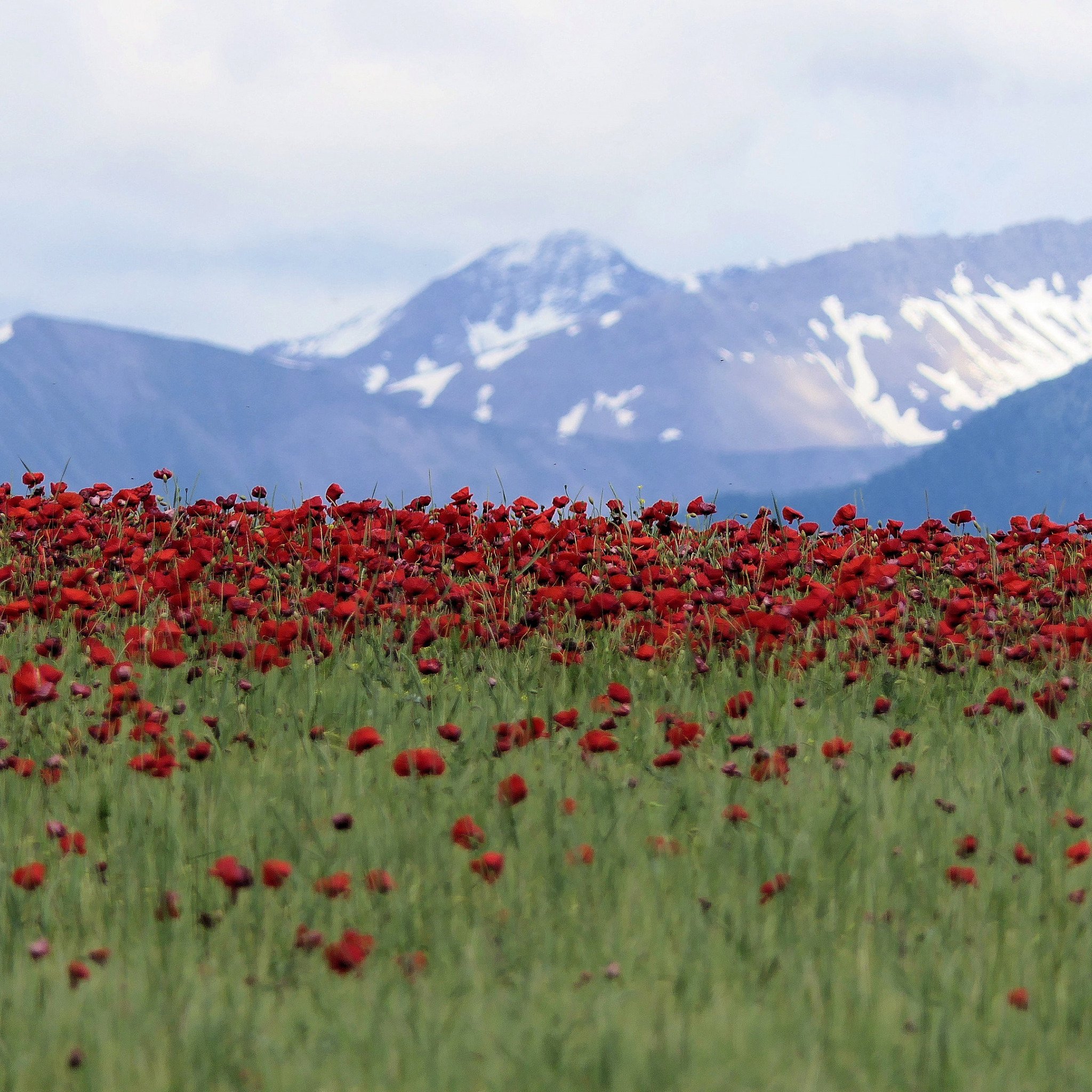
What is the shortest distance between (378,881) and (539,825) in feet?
1.98

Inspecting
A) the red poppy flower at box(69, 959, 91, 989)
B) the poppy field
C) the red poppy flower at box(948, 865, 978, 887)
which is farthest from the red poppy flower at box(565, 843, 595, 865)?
the red poppy flower at box(69, 959, 91, 989)

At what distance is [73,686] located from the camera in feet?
13.9

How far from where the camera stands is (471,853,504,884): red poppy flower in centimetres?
299

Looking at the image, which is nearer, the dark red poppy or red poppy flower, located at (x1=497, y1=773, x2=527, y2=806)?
the dark red poppy

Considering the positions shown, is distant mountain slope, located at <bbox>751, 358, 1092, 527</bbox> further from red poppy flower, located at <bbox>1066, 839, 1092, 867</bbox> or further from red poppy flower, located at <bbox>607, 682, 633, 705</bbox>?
red poppy flower, located at <bbox>1066, 839, 1092, 867</bbox>

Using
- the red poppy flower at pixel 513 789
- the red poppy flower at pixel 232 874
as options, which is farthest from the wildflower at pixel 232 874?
the red poppy flower at pixel 513 789

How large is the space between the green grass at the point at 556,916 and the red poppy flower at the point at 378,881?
0.03m

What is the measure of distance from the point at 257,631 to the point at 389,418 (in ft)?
550

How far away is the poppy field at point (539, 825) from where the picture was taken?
98.4 inches

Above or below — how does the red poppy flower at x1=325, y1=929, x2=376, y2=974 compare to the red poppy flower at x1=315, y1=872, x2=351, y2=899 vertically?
below

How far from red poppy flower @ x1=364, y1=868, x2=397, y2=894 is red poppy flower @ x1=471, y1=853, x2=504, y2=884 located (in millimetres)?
208

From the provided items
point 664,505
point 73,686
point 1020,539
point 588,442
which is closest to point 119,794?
point 73,686

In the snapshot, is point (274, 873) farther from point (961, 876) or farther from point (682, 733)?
point (961, 876)

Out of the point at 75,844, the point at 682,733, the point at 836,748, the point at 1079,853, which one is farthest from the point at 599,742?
the point at 75,844
